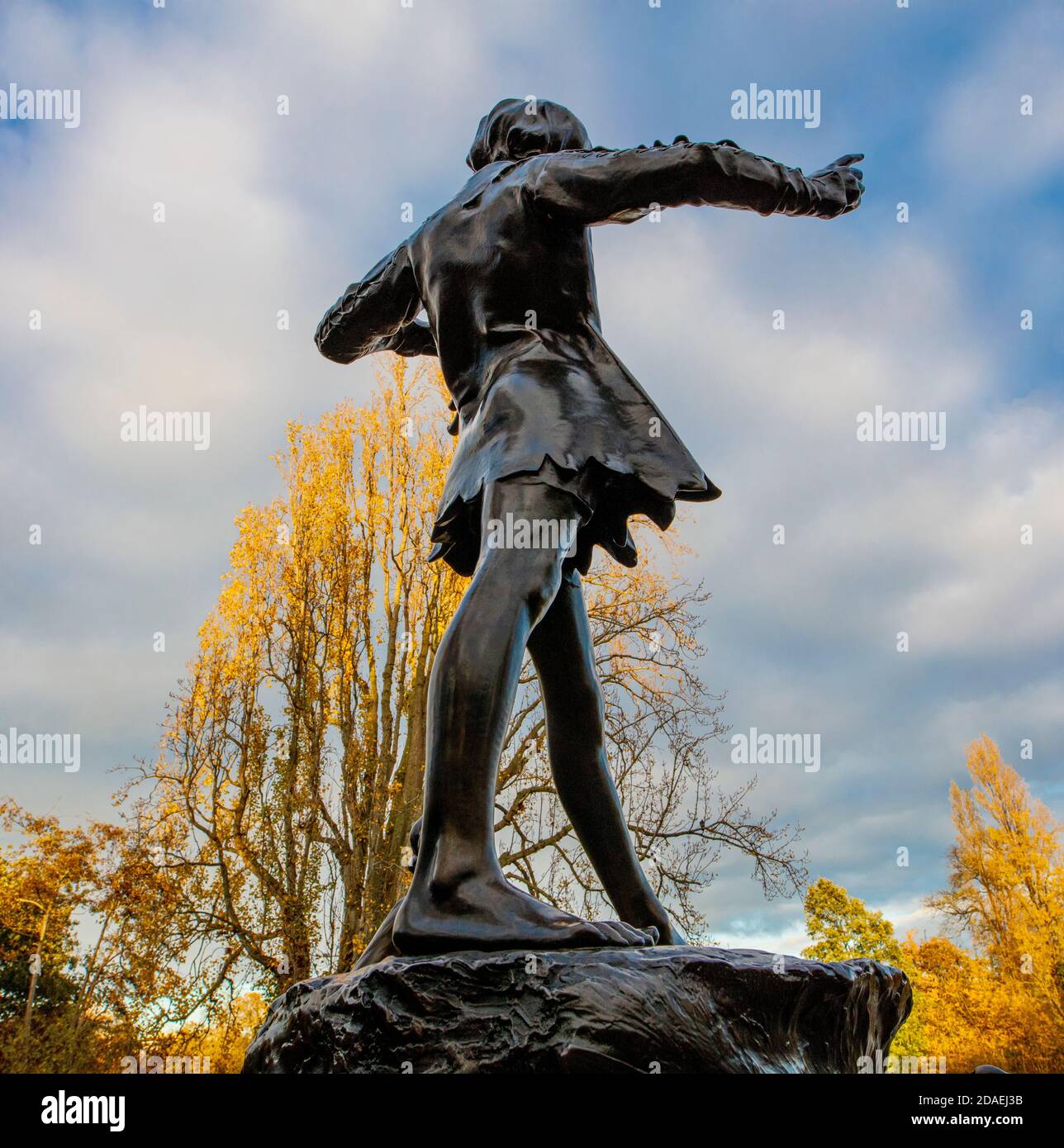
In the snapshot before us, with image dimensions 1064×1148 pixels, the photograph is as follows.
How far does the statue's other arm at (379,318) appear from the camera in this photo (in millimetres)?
2889

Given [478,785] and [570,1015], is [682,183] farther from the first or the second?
[570,1015]

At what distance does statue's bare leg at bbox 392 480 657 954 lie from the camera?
1823 millimetres

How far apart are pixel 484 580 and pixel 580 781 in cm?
64

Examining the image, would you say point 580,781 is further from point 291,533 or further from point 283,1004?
point 291,533

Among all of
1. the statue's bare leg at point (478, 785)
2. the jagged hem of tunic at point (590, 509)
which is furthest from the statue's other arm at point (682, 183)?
the statue's bare leg at point (478, 785)

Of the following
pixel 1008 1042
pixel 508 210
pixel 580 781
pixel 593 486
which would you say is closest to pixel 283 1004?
pixel 580 781

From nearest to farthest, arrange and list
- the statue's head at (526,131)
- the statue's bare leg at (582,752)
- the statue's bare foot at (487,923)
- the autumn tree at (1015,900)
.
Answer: the statue's bare foot at (487,923)
the statue's bare leg at (582,752)
the statue's head at (526,131)
the autumn tree at (1015,900)

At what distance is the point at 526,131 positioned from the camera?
272 cm

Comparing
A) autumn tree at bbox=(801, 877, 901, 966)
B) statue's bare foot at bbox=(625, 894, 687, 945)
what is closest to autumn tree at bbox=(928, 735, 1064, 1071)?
Result: autumn tree at bbox=(801, 877, 901, 966)

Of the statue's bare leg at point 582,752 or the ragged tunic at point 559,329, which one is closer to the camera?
the ragged tunic at point 559,329

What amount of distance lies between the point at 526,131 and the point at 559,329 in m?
0.63

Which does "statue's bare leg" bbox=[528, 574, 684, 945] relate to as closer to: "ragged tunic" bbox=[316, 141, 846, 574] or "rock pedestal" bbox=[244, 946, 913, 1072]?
"ragged tunic" bbox=[316, 141, 846, 574]

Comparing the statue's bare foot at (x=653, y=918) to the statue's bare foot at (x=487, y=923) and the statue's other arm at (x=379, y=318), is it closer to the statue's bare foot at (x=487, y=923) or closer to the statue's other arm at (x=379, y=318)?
the statue's bare foot at (x=487, y=923)

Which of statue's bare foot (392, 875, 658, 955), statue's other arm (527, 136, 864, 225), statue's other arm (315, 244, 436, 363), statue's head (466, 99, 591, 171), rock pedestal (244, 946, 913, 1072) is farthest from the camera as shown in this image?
statue's other arm (315, 244, 436, 363)
